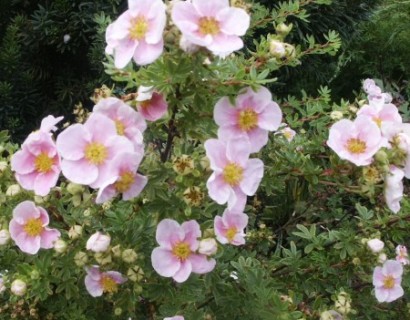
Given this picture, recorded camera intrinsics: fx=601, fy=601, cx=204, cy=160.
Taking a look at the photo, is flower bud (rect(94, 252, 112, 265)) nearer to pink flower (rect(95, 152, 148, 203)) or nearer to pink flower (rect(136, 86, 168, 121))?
pink flower (rect(95, 152, 148, 203))

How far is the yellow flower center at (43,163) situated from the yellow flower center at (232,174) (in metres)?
0.34

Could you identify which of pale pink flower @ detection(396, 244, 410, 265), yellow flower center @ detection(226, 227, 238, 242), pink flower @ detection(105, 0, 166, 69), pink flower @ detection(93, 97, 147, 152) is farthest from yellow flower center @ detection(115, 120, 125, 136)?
pale pink flower @ detection(396, 244, 410, 265)

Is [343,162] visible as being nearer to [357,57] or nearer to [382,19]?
[357,57]

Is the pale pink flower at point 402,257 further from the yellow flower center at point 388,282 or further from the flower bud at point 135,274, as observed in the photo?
the flower bud at point 135,274

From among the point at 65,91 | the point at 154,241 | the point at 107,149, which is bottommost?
the point at 65,91

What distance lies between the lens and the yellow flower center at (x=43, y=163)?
1162 mm

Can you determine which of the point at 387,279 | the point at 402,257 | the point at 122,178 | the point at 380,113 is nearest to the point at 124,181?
the point at 122,178

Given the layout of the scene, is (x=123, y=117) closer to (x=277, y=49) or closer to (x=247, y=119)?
(x=247, y=119)

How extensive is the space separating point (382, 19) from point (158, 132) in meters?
3.80

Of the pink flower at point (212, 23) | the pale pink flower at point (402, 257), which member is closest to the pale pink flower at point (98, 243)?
the pink flower at point (212, 23)

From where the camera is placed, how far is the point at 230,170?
1.15 meters

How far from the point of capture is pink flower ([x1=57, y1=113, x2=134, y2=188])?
3.60 feet

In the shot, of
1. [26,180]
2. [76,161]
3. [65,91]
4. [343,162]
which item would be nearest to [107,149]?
[76,161]

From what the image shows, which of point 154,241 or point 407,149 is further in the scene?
point 154,241
